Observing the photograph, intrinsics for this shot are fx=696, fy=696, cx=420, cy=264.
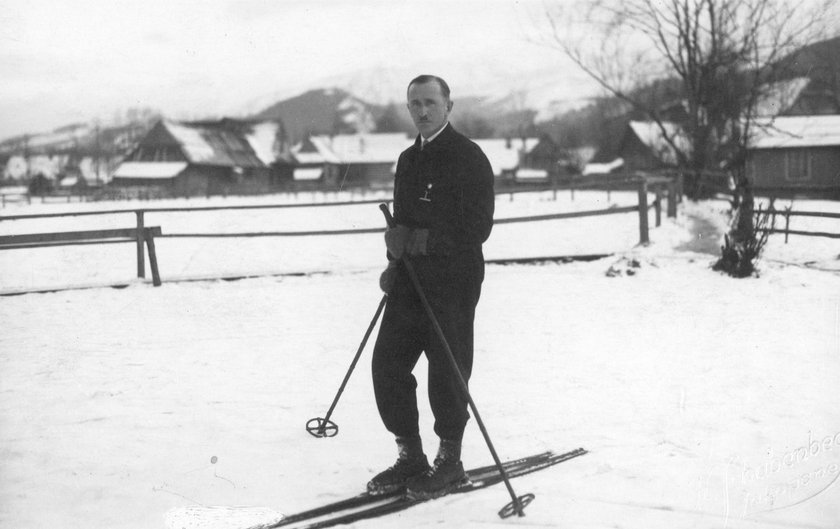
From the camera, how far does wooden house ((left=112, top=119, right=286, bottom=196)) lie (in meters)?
37.5

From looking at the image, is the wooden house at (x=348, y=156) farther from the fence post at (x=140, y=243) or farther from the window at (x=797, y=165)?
the fence post at (x=140, y=243)

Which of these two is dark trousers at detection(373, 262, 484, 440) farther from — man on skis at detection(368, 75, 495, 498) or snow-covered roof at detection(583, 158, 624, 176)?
snow-covered roof at detection(583, 158, 624, 176)

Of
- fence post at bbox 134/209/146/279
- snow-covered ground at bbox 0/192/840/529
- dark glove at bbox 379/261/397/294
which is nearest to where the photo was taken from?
snow-covered ground at bbox 0/192/840/529

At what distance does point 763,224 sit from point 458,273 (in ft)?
22.1

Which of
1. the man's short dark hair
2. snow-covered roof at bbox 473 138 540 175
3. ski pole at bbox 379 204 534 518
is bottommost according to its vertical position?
ski pole at bbox 379 204 534 518

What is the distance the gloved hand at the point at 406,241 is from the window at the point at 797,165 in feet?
76.5

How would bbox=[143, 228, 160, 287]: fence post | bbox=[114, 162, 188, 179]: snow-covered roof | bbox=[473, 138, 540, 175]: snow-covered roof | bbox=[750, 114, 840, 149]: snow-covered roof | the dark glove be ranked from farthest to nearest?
1. bbox=[473, 138, 540, 175]: snow-covered roof
2. bbox=[114, 162, 188, 179]: snow-covered roof
3. bbox=[750, 114, 840, 149]: snow-covered roof
4. bbox=[143, 228, 160, 287]: fence post
5. the dark glove

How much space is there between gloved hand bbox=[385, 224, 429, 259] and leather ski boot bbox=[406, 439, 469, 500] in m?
0.86

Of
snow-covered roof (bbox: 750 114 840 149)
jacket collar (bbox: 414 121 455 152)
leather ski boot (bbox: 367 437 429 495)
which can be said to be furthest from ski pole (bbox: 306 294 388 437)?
snow-covered roof (bbox: 750 114 840 149)

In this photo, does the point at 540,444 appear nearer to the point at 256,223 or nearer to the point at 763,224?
the point at 763,224

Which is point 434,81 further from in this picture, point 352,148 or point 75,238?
point 352,148

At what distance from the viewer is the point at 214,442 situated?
3625mm

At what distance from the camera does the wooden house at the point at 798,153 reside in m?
20.0

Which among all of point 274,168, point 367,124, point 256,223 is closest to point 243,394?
point 256,223
